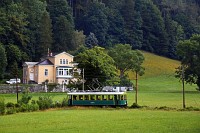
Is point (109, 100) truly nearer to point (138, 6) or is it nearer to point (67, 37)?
point (67, 37)

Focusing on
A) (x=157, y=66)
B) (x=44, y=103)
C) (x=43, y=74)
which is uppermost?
(x=157, y=66)

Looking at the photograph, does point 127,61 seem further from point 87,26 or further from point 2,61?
point 87,26

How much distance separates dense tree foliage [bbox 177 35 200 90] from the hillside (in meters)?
19.7

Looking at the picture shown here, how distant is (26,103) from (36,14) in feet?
200

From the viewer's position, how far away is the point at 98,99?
53375mm

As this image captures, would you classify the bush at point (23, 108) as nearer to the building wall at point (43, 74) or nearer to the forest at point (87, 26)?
the forest at point (87, 26)

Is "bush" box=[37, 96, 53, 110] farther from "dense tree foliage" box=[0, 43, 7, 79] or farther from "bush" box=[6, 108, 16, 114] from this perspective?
"dense tree foliage" box=[0, 43, 7, 79]

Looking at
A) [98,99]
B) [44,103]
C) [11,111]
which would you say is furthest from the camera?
[98,99]

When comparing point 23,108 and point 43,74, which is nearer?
point 23,108

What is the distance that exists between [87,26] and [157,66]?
22.4 m

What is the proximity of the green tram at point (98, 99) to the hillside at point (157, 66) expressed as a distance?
53.3m

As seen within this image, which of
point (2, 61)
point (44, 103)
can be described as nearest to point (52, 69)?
point (2, 61)

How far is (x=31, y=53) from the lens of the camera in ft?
335

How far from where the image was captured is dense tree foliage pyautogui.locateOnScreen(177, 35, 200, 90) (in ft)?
279
